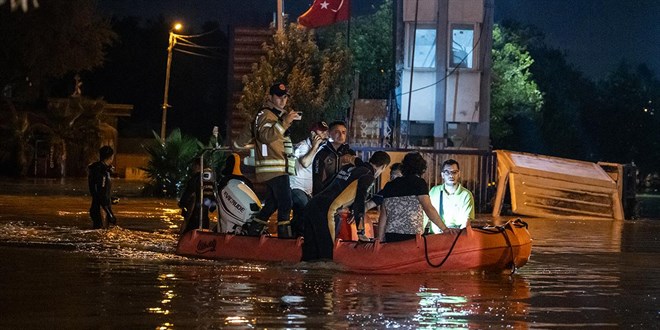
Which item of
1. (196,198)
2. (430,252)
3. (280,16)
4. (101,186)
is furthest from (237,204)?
(280,16)

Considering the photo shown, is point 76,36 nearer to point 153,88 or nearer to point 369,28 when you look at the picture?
point 369,28

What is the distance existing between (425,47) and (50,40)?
1354 centimetres

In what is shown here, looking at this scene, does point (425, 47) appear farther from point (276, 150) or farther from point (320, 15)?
point (276, 150)

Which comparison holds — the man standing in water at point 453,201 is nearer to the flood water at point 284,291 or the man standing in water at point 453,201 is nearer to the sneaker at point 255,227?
the flood water at point 284,291

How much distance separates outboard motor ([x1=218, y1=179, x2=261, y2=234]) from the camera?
14.6 metres

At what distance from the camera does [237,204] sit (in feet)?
48.1

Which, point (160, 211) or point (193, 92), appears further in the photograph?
point (193, 92)

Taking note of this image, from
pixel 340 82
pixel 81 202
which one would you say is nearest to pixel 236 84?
pixel 340 82

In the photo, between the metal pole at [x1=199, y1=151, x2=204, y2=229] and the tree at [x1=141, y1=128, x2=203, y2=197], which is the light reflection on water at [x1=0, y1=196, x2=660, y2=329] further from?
the tree at [x1=141, y1=128, x2=203, y2=197]

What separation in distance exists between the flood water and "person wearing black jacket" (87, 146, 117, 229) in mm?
708

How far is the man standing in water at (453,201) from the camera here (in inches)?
547

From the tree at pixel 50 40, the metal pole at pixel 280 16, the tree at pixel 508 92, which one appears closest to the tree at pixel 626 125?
the tree at pixel 508 92

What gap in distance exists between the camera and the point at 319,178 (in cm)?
1410

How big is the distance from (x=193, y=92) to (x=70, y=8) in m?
36.0
